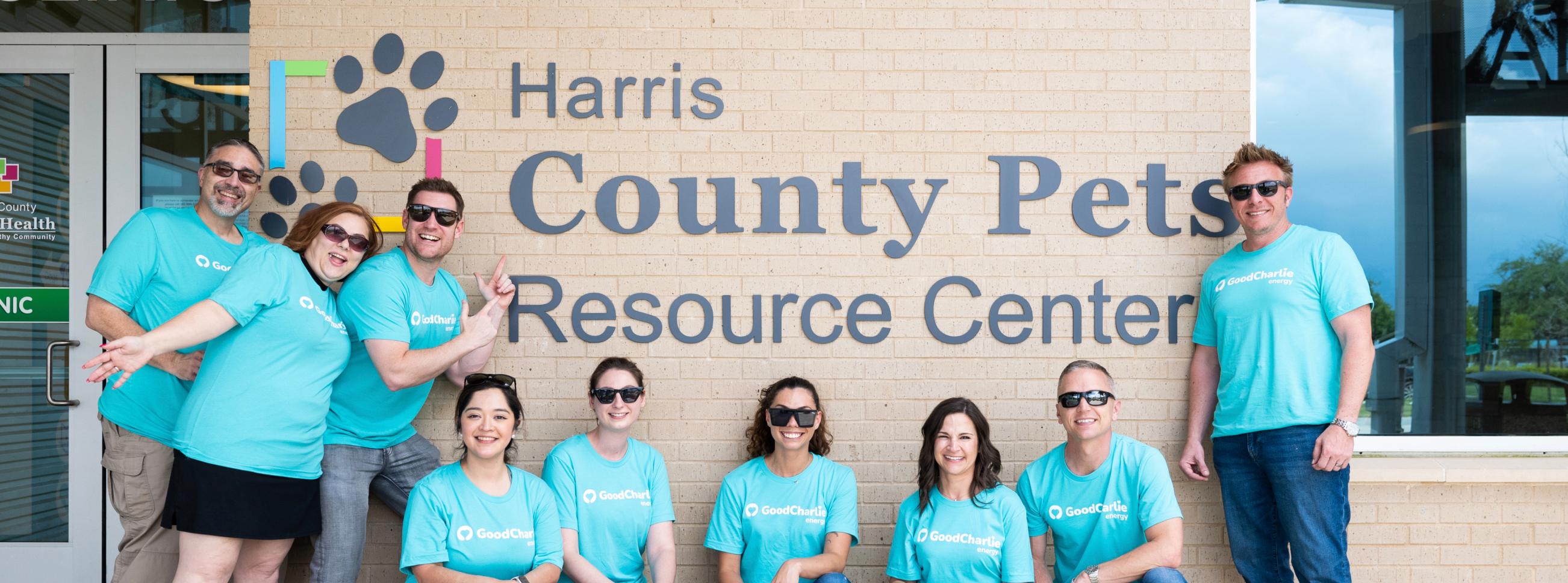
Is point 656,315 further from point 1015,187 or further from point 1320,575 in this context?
point 1320,575

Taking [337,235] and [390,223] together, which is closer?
[337,235]

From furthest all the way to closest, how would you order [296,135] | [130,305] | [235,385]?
[296,135], [130,305], [235,385]

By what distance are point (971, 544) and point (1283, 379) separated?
1.34 meters

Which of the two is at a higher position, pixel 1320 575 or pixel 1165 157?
pixel 1165 157

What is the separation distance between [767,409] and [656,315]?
66cm

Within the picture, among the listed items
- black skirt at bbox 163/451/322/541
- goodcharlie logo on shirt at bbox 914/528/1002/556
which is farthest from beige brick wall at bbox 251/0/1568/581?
black skirt at bbox 163/451/322/541

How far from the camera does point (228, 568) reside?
3.15 m

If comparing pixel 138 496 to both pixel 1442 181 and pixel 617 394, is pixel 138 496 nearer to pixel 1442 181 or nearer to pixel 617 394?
pixel 617 394

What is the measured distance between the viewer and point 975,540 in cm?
322

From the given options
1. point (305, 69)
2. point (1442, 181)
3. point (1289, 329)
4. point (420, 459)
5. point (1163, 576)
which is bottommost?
point (1163, 576)

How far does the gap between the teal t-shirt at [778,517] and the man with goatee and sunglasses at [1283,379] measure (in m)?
1.50

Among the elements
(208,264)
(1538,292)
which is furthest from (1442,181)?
(208,264)

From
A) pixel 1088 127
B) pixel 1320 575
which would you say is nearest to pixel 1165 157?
pixel 1088 127

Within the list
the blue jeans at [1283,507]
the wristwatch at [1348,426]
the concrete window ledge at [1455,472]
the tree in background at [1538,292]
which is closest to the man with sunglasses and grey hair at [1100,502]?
the blue jeans at [1283,507]
